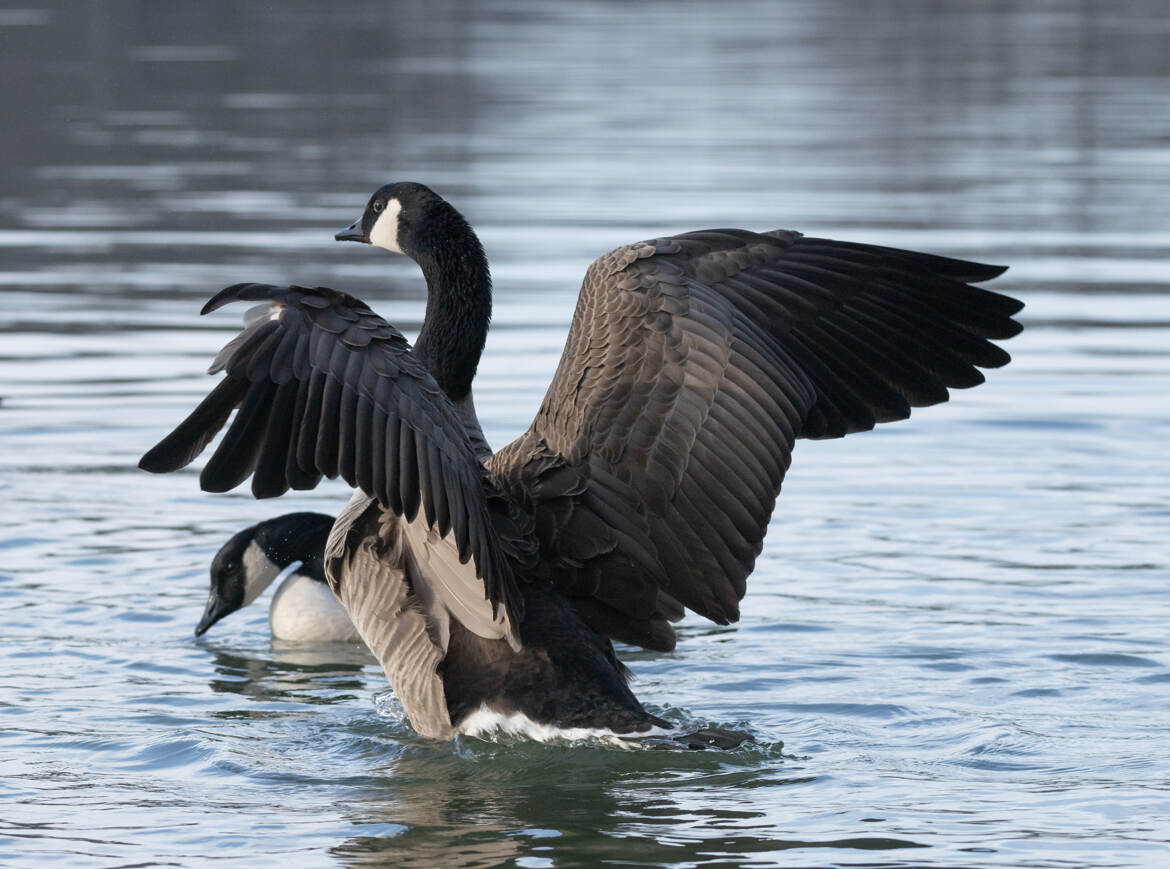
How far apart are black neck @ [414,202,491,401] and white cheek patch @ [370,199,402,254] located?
278 millimetres

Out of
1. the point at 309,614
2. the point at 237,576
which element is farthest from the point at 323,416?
the point at 237,576

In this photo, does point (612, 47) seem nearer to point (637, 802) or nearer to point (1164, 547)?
point (1164, 547)

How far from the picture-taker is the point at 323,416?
20.5ft

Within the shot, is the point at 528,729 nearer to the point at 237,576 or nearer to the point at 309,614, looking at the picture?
the point at 309,614

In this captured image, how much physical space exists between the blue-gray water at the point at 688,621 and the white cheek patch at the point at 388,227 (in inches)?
77.6

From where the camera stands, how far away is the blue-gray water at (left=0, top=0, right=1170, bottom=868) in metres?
6.60

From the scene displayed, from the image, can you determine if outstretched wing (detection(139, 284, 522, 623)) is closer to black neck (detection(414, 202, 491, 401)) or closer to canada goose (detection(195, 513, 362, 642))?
black neck (detection(414, 202, 491, 401))

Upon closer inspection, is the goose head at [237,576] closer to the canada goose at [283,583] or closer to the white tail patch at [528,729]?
the canada goose at [283,583]

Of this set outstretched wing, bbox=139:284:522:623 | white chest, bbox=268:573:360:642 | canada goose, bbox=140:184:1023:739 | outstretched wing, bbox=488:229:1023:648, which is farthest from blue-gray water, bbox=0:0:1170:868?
outstretched wing, bbox=139:284:522:623

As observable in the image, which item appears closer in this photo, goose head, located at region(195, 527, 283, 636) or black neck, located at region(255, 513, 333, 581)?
goose head, located at region(195, 527, 283, 636)

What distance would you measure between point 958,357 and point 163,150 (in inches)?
842

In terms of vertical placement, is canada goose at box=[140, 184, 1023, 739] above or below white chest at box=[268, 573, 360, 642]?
above

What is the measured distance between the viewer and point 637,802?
6762 mm

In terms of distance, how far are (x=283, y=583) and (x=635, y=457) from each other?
3.02 meters
